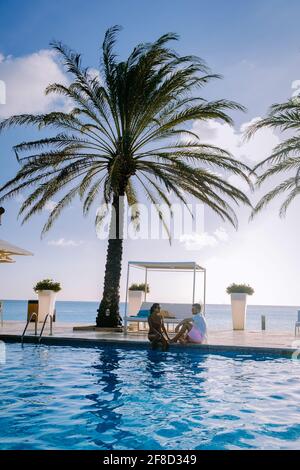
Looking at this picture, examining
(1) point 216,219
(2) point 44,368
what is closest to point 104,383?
(2) point 44,368

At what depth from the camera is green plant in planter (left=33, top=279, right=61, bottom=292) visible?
18.6m

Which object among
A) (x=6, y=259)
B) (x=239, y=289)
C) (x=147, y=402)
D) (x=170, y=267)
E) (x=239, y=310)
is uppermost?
(x=6, y=259)

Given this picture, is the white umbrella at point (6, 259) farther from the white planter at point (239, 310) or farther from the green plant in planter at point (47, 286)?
the white planter at point (239, 310)

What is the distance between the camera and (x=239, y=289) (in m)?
18.9

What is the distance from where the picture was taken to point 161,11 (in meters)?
12.5

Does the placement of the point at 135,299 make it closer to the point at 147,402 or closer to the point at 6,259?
the point at 6,259

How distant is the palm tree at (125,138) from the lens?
15.7 metres

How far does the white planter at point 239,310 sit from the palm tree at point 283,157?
138 inches

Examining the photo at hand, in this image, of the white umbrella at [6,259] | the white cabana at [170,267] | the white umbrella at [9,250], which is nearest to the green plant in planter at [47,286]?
the white umbrella at [6,259]

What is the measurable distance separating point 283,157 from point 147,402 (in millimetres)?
12491

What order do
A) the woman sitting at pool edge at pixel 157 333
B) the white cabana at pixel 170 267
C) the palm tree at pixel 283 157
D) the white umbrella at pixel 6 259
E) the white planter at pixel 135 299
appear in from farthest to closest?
1. the white planter at pixel 135 299
2. the white umbrella at pixel 6 259
3. the palm tree at pixel 283 157
4. the white cabana at pixel 170 267
5. the woman sitting at pool edge at pixel 157 333

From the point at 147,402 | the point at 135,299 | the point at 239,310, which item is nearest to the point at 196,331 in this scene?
the point at 147,402
